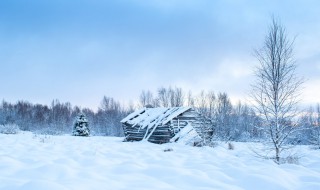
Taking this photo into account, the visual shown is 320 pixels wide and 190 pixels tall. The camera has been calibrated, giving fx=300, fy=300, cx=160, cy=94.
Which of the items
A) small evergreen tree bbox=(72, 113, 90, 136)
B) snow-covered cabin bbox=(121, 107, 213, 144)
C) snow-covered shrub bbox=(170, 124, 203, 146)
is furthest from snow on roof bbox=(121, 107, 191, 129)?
small evergreen tree bbox=(72, 113, 90, 136)

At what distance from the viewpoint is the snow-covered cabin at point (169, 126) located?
2137cm

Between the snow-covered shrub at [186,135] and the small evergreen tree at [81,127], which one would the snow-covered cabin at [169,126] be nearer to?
the snow-covered shrub at [186,135]

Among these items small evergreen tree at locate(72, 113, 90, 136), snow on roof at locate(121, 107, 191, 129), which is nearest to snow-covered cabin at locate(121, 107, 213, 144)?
snow on roof at locate(121, 107, 191, 129)

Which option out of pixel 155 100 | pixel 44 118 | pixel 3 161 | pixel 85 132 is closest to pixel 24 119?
pixel 44 118

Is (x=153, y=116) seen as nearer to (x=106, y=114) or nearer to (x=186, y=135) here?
(x=186, y=135)

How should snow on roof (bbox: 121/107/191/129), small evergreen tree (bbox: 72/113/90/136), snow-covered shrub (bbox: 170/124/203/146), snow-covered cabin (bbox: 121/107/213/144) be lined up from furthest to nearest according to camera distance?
small evergreen tree (bbox: 72/113/90/136) < snow on roof (bbox: 121/107/191/129) < snow-covered cabin (bbox: 121/107/213/144) < snow-covered shrub (bbox: 170/124/203/146)

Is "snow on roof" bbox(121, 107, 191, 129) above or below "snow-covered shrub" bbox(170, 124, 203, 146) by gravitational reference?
above

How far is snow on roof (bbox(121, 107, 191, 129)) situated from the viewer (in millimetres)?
22433

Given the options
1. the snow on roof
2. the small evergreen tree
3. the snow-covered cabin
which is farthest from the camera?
the small evergreen tree

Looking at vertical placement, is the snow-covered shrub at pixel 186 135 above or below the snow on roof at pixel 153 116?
below

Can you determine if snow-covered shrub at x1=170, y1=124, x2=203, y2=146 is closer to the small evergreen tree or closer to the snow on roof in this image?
the snow on roof

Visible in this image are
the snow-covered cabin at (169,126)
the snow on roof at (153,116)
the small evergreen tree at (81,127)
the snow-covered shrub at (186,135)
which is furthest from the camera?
the small evergreen tree at (81,127)

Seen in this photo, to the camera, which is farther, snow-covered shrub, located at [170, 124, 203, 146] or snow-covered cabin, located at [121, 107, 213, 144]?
snow-covered cabin, located at [121, 107, 213, 144]

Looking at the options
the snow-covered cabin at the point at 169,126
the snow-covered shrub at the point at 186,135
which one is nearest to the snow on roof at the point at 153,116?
the snow-covered cabin at the point at 169,126
